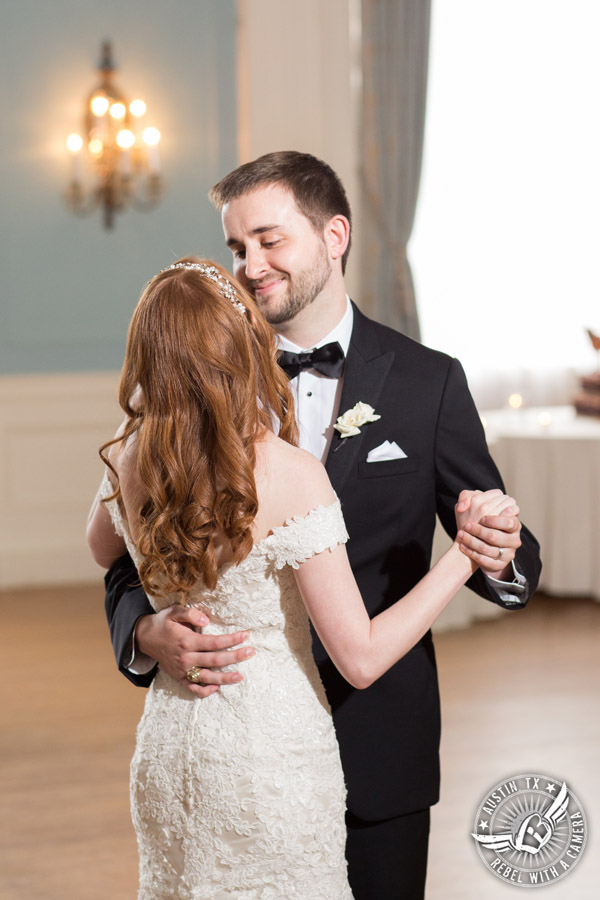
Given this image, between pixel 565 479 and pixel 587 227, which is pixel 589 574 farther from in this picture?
pixel 587 227

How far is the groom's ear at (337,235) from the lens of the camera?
182 centimetres

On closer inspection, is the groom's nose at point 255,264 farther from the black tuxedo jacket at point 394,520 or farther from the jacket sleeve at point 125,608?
the jacket sleeve at point 125,608

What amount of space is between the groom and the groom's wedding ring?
0.54 ft

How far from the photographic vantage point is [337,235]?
184 cm

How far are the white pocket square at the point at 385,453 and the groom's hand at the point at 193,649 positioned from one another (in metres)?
0.38

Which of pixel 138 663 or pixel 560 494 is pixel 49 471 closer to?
pixel 560 494

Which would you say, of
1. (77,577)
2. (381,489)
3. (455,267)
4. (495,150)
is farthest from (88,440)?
(381,489)

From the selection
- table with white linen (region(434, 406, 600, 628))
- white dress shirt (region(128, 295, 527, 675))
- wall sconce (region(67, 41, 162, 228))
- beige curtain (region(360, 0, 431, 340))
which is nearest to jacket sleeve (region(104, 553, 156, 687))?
white dress shirt (region(128, 295, 527, 675))

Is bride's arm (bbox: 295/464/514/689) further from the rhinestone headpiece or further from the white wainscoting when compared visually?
the white wainscoting

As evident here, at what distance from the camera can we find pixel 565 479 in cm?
543

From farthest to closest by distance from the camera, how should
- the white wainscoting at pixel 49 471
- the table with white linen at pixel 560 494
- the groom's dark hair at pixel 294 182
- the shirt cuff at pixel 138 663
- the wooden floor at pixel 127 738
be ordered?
the white wainscoting at pixel 49 471 < the table with white linen at pixel 560 494 < the wooden floor at pixel 127 738 < the groom's dark hair at pixel 294 182 < the shirt cuff at pixel 138 663

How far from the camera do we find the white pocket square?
172 centimetres

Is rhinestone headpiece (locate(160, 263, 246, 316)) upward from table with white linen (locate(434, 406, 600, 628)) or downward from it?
upward

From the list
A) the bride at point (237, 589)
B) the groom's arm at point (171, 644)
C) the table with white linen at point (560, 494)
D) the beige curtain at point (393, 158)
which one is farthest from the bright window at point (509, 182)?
the bride at point (237, 589)
